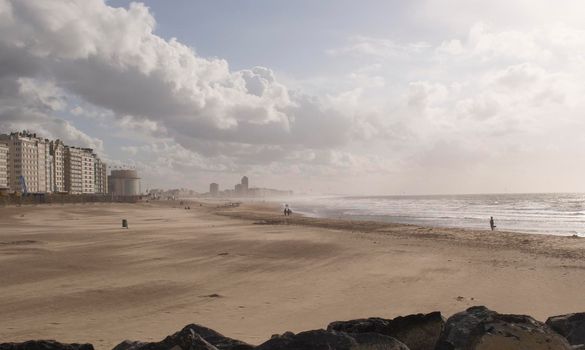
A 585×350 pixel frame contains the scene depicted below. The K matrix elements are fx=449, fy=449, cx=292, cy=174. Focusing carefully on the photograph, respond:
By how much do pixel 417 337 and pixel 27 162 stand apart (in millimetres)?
172641

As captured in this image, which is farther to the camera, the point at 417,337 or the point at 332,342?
the point at 417,337

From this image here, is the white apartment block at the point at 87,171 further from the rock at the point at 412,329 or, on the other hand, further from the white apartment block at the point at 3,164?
the rock at the point at 412,329

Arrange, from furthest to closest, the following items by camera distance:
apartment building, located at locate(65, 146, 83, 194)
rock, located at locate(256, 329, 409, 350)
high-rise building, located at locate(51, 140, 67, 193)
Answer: apartment building, located at locate(65, 146, 83, 194) < high-rise building, located at locate(51, 140, 67, 193) < rock, located at locate(256, 329, 409, 350)

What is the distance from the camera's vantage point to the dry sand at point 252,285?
9836 mm

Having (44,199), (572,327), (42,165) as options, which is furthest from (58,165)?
(572,327)

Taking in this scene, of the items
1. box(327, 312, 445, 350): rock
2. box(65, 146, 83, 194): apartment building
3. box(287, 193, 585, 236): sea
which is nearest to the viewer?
box(327, 312, 445, 350): rock

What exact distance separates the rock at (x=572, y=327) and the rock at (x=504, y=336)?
123cm

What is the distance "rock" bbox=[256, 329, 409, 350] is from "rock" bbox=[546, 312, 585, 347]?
2.64 metres

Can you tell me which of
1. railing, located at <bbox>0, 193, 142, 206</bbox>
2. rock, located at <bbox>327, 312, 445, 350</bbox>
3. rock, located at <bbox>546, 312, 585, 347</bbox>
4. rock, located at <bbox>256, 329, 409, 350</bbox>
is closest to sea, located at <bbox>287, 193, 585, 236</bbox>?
rock, located at <bbox>546, 312, 585, 347</bbox>

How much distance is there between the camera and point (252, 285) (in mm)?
13867

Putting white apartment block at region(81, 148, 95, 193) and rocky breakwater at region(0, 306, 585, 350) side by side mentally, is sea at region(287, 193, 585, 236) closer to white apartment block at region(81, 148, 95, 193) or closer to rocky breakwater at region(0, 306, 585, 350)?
rocky breakwater at region(0, 306, 585, 350)

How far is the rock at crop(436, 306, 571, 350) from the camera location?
15.4ft

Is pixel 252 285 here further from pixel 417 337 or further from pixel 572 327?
pixel 572 327

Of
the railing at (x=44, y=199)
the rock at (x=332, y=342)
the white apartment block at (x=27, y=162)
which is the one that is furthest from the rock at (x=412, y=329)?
the white apartment block at (x=27, y=162)
